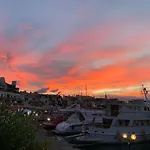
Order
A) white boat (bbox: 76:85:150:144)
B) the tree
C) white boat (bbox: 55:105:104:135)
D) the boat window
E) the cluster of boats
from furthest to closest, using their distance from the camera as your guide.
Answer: white boat (bbox: 55:105:104:135) → the boat window → white boat (bbox: 76:85:150:144) → the cluster of boats → the tree

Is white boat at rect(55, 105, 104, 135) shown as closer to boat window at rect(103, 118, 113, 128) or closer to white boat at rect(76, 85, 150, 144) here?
boat window at rect(103, 118, 113, 128)

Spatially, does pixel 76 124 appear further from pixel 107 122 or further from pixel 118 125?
pixel 118 125

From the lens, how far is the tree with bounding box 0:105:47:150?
9.72m

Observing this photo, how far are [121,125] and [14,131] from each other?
37063mm

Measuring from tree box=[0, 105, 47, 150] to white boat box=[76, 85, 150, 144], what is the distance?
1219 inches

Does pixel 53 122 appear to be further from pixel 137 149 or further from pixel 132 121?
pixel 137 149

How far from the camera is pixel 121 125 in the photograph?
45.4 meters

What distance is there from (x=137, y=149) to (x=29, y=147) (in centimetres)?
3136

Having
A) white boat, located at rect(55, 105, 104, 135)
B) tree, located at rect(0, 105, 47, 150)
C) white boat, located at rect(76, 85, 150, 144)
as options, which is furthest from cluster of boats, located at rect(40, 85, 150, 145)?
tree, located at rect(0, 105, 47, 150)

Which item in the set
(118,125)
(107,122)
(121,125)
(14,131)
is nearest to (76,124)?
(107,122)

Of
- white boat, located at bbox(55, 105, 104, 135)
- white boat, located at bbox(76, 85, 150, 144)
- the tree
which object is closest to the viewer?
the tree

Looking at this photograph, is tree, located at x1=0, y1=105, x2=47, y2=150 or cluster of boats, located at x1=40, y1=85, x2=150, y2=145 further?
cluster of boats, located at x1=40, y1=85, x2=150, y2=145

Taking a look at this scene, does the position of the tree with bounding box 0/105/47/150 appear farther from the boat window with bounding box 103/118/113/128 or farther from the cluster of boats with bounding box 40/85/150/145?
the boat window with bounding box 103/118/113/128

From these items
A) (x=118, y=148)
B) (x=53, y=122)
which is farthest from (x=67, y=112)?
(x=118, y=148)
